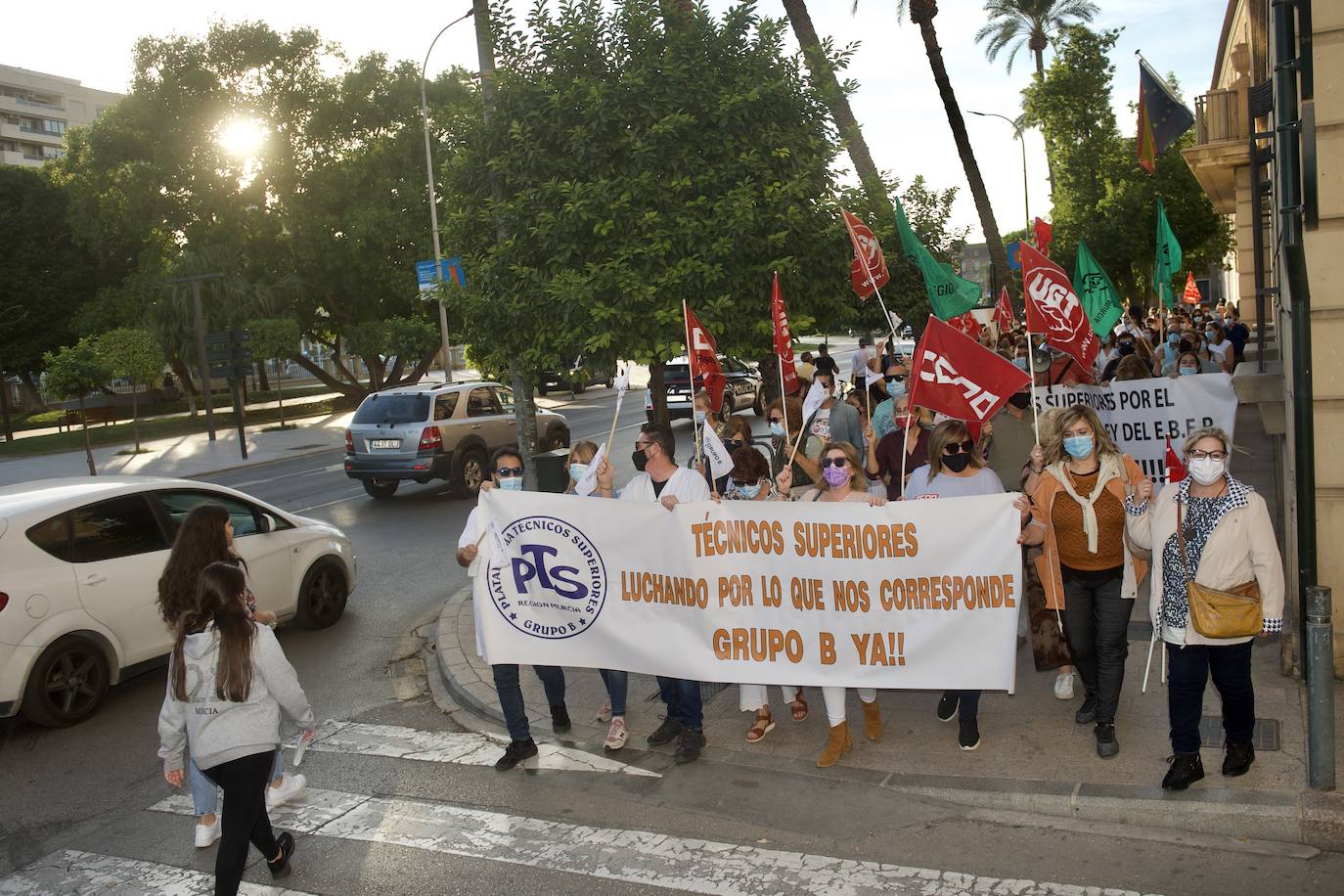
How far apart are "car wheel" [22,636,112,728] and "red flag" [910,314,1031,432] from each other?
223 inches

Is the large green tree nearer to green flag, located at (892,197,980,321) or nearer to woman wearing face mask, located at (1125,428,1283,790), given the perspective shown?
green flag, located at (892,197,980,321)

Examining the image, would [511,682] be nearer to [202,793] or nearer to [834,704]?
[202,793]

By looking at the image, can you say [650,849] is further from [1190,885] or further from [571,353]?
[571,353]

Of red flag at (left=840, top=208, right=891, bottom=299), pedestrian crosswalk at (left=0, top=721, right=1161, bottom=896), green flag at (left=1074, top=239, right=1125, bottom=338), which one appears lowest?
pedestrian crosswalk at (left=0, top=721, right=1161, bottom=896)

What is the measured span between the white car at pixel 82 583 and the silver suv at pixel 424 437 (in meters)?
7.92

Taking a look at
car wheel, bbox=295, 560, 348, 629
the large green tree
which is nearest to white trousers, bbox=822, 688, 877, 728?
car wheel, bbox=295, 560, 348, 629

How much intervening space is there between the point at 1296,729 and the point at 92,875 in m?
6.01

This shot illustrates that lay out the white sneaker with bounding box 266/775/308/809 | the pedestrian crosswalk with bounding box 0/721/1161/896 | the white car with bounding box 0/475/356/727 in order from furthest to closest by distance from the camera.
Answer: the white car with bounding box 0/475/356/727 → the white sneaker with bounding box 266/775/308/809 → the pedestrian crosswalk with bounding box 0/721/1161/896

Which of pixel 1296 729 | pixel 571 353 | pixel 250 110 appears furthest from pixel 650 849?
pixel 250 110

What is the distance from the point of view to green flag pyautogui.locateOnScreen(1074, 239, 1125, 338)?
1268cm

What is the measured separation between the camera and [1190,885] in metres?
4.73

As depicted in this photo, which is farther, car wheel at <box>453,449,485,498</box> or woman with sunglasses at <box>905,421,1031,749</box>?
car wheel at <box>453,449,485,498</box>

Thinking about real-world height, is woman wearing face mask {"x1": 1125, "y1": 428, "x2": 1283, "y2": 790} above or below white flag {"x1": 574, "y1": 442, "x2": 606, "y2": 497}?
below

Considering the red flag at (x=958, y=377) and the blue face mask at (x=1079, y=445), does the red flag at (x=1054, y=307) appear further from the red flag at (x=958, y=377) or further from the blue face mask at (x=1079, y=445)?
the blue face mask at (x=1079, y=445)
